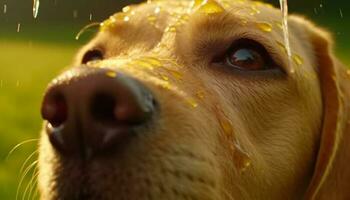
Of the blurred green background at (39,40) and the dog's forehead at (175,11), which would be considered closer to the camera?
the dog's forehead at (175,11)

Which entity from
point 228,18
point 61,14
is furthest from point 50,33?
point 228,18

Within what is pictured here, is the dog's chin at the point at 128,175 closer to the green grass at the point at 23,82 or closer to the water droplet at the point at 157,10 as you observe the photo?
the water droplet at the point at 157,10

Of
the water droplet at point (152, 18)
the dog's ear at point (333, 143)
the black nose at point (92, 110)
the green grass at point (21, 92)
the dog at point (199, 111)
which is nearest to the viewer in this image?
the black nose at point (92, 110)

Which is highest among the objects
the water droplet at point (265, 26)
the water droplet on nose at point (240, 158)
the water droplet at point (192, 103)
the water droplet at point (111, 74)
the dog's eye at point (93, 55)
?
the water droplet at point (265, 26)

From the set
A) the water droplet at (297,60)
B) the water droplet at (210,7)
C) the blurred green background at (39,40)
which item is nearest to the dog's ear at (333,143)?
the water droplet at (297,60)

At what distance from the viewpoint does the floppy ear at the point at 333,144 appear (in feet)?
13.8

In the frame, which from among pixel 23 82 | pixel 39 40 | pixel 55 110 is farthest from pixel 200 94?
pixel 39 40

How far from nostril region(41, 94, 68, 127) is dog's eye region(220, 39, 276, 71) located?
4.81ft

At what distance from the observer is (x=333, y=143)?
425cm

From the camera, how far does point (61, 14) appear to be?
623 inches

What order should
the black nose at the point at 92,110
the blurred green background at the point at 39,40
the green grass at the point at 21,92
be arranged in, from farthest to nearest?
1. the blurred green background at the point at 39,40
2. the green grass at the point at 21,92
3. the black nose at the point at 92,110

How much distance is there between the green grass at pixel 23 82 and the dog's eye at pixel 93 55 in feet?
10.6

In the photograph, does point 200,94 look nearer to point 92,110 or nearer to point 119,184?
point 119,184

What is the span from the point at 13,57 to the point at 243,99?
1077cm
